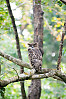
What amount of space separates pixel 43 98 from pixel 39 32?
12.3 feet

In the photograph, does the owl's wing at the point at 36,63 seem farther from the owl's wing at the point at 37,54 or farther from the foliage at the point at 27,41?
the foliage at the point at 27,41

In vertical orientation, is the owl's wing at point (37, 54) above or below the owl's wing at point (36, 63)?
above

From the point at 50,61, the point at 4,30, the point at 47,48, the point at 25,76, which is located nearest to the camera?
the point at 25,76

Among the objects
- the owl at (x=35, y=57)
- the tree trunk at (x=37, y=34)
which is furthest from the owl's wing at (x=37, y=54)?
the tree trunk at (x=37, y=34)

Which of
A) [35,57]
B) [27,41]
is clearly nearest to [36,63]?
[35,57]

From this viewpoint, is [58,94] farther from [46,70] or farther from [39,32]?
[46,70]

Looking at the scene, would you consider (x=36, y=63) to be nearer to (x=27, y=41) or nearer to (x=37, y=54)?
(x=37, y=54)

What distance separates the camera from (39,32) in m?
4.49

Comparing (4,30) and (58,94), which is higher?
(4,30)

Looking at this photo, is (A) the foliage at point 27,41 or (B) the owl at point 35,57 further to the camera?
(A) the foliage at point 27,41

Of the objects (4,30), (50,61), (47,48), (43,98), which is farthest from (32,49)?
(50,61)

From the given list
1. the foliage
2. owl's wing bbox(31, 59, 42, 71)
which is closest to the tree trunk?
the foliage

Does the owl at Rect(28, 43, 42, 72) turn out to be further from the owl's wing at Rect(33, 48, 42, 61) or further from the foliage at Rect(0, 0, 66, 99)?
the foliage at Rect(0, 0, 66, 99)

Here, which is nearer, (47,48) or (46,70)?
(46,70)
